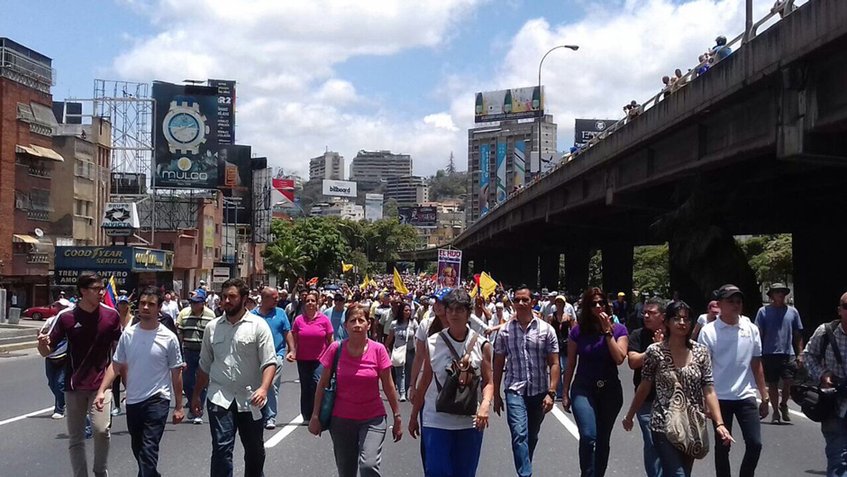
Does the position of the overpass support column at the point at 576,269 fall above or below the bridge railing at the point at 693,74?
below

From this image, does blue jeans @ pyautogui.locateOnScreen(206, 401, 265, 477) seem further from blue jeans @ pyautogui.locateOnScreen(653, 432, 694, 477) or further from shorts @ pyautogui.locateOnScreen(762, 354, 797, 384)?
shorts @ pyautogui.locateOnScreen(762, 354, 797, 384)

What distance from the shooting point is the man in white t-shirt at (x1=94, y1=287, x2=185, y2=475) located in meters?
7.00

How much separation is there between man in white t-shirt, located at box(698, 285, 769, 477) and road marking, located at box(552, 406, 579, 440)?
3.47 m

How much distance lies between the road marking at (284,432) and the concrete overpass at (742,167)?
928cm

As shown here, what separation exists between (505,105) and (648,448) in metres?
171

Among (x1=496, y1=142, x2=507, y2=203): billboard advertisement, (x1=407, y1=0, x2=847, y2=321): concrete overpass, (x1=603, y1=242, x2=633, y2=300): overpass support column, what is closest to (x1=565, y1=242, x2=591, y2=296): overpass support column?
(x1=603, y1=242, x2=633, y2=300): overpass support column

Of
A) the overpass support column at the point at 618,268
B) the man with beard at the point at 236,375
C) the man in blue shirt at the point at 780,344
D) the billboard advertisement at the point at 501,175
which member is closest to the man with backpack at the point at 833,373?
the man with beard at the point at 236,375

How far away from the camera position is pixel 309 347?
1091cm

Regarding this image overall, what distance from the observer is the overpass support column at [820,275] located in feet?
93.7

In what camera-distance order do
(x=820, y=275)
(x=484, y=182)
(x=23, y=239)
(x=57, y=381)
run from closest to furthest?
(x=57, y=381) < (x=820, y=275) < (x=23, y=239) < (x=484, y=182)

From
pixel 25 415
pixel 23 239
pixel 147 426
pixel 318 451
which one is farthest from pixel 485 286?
pixel 23 239

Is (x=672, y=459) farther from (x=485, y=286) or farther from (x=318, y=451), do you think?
(x=485, y=286)

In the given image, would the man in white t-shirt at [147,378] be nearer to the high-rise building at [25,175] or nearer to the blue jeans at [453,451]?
the blue jeans at [453,451]

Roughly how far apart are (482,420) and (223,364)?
6.33 feet
